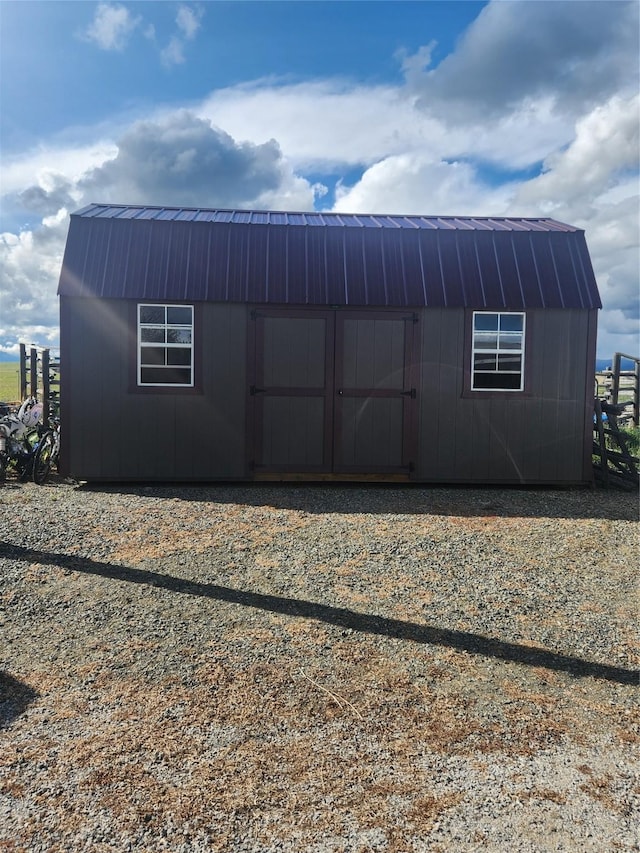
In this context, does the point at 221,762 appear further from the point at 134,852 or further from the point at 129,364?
the point at 129,364

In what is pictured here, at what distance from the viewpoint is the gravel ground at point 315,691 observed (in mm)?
2154

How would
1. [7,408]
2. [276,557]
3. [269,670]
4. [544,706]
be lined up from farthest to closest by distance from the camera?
[7,408] < [276,557] < [269,670] < [544,706]

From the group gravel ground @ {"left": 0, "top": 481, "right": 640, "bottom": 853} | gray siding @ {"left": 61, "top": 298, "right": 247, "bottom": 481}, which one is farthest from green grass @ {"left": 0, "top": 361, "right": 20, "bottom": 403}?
gravel ground @ {"left": 0, "top": 481, "right": 640, "bottom": 853}

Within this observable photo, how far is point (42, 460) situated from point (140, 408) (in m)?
1.68

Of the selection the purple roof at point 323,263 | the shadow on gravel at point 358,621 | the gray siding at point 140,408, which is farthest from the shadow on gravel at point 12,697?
the purple roof at point 323,263

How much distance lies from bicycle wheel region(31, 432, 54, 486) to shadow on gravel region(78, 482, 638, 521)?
2.14 feet

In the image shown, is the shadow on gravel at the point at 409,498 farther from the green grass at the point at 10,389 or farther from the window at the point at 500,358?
the green grass at the point at 10,389

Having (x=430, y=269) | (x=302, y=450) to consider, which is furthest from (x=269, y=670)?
(x=430, y=269)

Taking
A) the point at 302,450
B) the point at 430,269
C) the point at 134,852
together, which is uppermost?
the point at 430,269

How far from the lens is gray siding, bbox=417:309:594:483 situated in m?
8.37

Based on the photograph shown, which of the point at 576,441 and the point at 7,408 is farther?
the point at 7,408

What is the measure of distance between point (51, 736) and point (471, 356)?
23.3 ft

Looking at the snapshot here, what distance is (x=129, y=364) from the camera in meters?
8.13

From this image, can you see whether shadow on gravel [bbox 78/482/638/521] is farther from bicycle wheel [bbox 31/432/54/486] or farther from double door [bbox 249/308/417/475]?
bicycle wheel [bbox 31/432/54/486]
